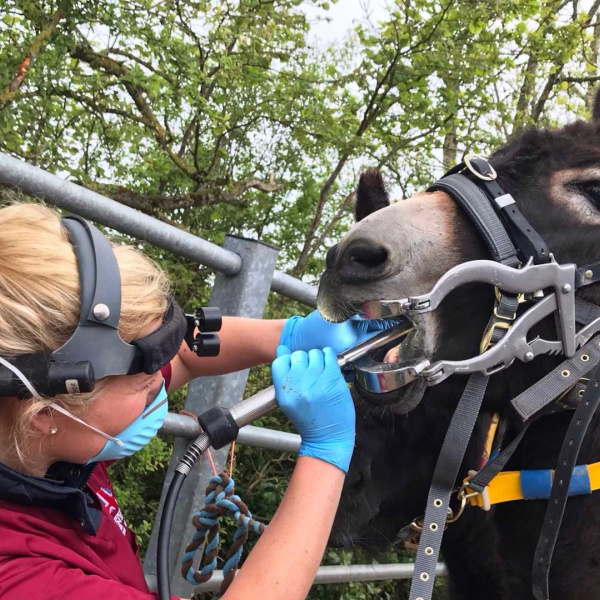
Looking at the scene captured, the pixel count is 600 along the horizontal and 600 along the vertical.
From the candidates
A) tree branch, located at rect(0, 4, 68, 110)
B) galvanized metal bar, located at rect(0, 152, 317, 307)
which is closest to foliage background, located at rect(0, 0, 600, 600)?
tree branch, located at rect(0, 4, 68, 110)

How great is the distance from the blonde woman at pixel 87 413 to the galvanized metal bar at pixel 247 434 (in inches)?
20.7

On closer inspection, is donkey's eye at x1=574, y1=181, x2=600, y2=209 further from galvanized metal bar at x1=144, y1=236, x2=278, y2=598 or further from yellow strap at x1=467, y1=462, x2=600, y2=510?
galvanized metal bar at x1=144, y1=236, x2=278, y2=598

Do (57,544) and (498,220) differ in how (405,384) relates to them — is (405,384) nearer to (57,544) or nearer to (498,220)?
(498,220)

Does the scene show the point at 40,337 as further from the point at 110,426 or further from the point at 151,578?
Answer: the point at 151,578

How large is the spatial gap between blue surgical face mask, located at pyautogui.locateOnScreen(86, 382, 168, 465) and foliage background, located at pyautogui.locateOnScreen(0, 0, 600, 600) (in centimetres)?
190

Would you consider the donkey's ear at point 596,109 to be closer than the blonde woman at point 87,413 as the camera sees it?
No

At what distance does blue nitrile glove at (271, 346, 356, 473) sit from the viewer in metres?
1.47

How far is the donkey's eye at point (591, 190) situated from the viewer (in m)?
1.55

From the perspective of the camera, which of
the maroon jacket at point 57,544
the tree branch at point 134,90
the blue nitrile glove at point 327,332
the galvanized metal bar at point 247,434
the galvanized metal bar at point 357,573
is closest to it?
the maroon jacket at point 57,544

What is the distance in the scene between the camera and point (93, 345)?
132 cm

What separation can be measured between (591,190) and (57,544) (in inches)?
55.0

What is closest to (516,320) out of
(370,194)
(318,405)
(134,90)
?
(318,405)

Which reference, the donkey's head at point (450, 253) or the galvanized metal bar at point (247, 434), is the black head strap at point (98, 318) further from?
the galvanized metal bar at point (247, 434)

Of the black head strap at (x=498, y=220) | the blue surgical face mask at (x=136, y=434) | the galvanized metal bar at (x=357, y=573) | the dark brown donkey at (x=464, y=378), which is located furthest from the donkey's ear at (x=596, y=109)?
the galvanized metal bar at (x=357, y=573)
